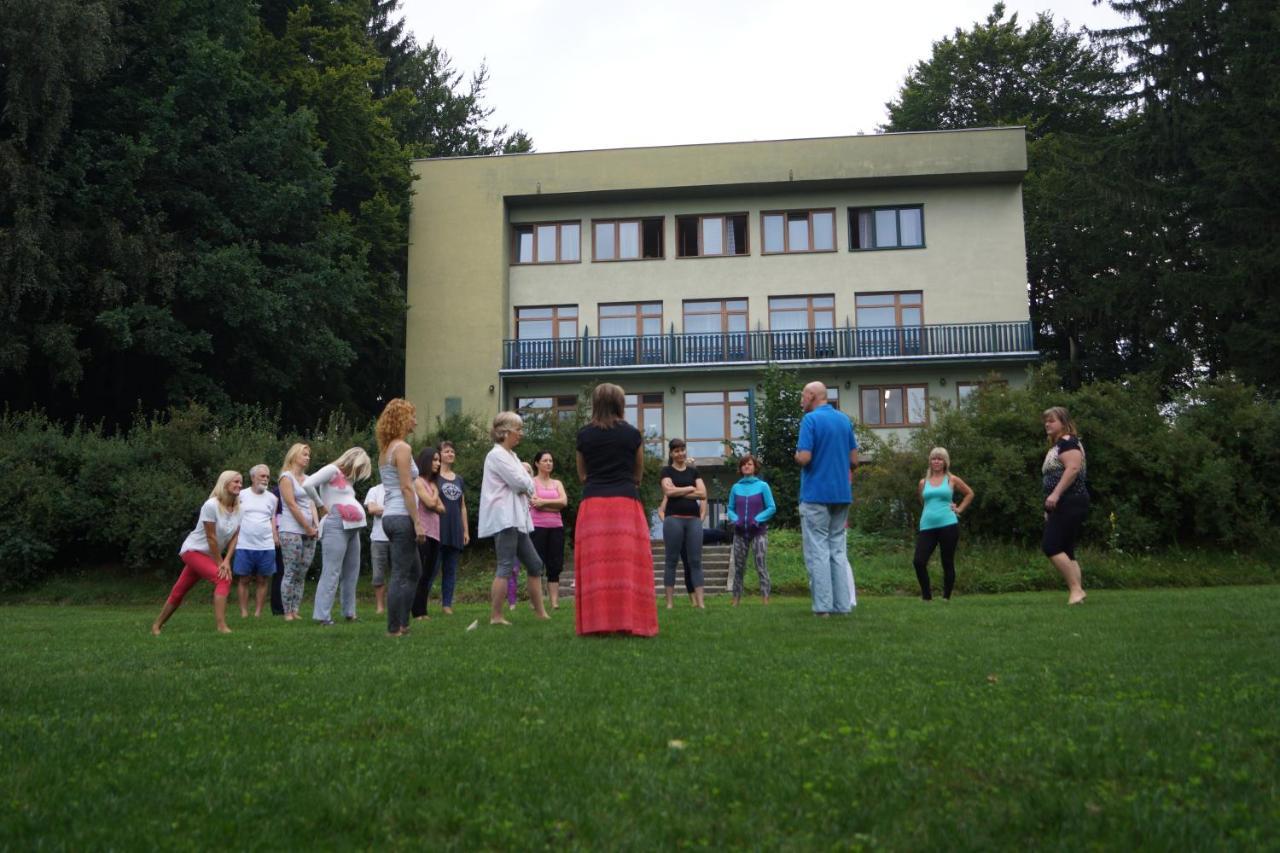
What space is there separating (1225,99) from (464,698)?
35.4 m

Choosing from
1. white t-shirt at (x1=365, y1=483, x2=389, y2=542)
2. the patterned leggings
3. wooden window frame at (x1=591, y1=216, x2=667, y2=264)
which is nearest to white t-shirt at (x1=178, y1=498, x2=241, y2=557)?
white t-shirt at (x1=365, y1=483, x2=389, y2=542)

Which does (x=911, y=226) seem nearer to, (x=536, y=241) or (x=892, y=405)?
(x=892, y=405)

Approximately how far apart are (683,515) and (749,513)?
59.3 inches

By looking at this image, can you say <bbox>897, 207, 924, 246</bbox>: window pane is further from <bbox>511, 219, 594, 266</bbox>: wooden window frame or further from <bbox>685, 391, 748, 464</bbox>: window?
<bbox>511, 219, 594, 266</bbox>: wooden window frame

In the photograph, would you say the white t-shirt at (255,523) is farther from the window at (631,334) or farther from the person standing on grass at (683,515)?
the window at (631,334)

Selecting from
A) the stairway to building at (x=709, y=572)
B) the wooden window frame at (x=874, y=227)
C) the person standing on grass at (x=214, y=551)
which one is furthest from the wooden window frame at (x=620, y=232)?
the person standing on grass at (x=214, y=551)

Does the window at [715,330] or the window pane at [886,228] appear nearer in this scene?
the window at [715,330]

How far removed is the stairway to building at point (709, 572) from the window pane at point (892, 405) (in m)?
13.4

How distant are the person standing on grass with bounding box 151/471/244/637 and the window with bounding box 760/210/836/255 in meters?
32.6

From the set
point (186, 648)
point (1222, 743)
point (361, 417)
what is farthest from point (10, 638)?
point (361, 417)

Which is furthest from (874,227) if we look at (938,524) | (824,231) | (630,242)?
(938,524)

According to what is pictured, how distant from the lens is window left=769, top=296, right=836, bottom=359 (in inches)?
1615

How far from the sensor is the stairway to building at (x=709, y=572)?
24.4 meters

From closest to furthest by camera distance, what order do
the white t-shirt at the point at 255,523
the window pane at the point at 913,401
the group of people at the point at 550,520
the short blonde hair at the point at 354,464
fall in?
the group of people at the point at 550,520 → the short blonde hair at the point at 354,464 → the white t-shirt at the point at 255,523 → the window pane at the point at 913,401
